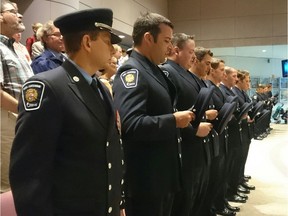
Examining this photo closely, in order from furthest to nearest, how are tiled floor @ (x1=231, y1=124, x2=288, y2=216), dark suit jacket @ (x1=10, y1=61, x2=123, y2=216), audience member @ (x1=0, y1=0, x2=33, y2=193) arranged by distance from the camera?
tiled floor @ (x1=231, y1=124, x2=288, y2=216) → audience member @ (x1=0, y1=0, x2=33, y2=193) → dark suit jacket @ (x1=10, y1=61, x2=123, y2=216)

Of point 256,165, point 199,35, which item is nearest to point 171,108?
point 256,165

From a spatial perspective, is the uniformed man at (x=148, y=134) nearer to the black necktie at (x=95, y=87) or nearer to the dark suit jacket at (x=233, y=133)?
the black necktie at (x=95, y=87)

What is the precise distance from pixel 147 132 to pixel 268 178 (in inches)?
167

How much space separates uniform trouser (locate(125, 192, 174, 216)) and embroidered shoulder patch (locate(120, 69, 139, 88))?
1.94 ft

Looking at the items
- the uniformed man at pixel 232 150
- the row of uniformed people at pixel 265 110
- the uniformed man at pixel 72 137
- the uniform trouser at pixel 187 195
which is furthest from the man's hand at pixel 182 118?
the row of uniformed people at pixel 265 110

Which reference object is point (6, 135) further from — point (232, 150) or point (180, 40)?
point (232, 150)

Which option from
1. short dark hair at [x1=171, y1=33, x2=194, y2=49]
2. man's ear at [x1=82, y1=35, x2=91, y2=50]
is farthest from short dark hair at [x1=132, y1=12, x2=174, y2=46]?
man's ear at [x1=82, y1=35, x2=91, y2=50]

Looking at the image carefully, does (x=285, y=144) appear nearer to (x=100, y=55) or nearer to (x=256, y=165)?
(x=256, y=165)

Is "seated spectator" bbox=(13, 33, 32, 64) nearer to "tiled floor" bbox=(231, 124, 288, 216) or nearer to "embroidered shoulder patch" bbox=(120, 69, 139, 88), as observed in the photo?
"embroidered shoulder patch" bbox=(120, 69, 139, 88)

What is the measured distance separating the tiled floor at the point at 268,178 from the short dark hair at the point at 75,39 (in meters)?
2.97

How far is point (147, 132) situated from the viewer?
72.8 inches

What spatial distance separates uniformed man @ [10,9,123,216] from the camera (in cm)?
112

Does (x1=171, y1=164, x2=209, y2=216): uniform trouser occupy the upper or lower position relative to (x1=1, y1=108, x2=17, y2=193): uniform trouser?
lower

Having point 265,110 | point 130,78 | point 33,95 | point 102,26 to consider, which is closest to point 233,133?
point 130,78
